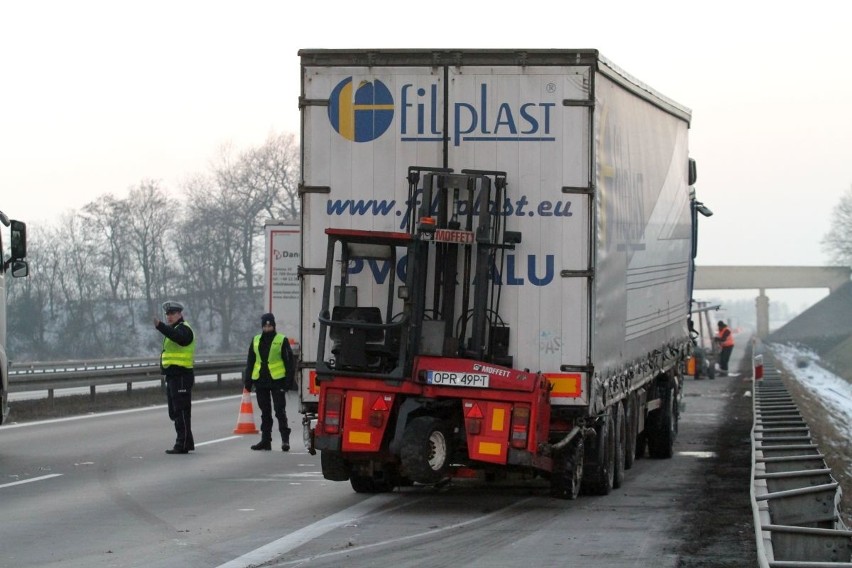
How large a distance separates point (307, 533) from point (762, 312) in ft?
444

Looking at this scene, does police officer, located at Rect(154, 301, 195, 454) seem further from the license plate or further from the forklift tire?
the license plate

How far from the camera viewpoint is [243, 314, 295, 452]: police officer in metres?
18.5

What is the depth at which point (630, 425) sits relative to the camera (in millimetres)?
15680

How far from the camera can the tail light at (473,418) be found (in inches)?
468

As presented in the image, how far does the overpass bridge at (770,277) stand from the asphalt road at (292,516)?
368 ft

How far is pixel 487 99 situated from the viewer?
12234 millimetres

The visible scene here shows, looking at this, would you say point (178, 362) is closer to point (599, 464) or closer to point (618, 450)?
point (618, 450)

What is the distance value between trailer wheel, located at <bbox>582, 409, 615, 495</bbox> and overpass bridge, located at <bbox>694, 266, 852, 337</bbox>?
11436 centimetres

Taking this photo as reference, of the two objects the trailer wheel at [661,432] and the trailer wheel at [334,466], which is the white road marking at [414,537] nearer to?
the trailer wheel at [334,466]

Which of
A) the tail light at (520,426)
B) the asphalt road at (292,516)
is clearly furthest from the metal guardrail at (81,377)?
the tail light at (520,426)

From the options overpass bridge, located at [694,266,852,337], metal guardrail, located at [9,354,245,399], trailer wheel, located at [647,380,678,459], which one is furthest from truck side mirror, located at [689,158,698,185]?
overpass bridge, located at [694,266,852,337]

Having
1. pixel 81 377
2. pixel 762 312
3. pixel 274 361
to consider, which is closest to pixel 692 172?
pixel 274 361

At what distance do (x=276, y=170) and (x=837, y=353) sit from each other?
34.5 m

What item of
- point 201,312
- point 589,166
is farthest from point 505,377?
point 201,312
